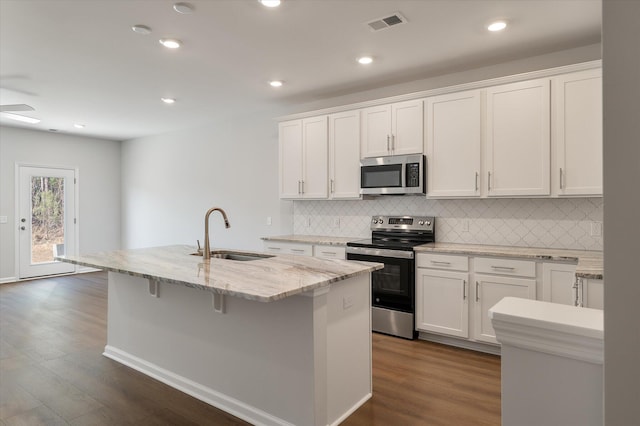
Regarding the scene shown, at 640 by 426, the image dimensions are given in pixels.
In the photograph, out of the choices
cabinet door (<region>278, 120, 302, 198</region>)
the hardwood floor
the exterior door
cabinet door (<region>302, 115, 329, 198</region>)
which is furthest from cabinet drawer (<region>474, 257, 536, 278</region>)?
the exterior door

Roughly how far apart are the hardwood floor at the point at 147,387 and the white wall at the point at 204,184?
2.44 meters

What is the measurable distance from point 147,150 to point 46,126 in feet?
5.29

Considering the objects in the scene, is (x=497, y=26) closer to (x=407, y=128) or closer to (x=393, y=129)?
(x=407, y=128)

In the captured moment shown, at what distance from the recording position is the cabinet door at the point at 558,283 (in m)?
3.00

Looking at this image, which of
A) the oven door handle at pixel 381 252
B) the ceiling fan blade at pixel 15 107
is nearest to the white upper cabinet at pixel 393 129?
the oven door handle at pixel 381 252

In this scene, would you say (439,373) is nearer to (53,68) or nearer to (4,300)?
(53,68)

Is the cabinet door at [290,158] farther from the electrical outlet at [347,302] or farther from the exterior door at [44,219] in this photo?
the exterior door at [44,219]

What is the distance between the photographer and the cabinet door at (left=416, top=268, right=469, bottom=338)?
137 inches

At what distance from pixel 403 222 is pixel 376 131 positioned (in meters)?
1.03

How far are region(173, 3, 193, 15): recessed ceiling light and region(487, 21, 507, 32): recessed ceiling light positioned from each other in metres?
2.20

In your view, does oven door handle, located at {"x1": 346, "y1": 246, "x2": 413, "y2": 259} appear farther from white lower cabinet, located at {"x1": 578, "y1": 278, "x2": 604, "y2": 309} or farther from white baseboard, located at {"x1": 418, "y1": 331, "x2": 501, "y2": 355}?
white lower cabinet, located at {"x1": 578, "y1": 278, "x2": 604, "y2": 309}

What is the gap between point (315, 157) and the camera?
4625 millimetres

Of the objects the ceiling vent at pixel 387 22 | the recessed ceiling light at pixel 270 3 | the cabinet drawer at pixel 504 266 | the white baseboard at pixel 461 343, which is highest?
the ceiling vent at pixel 387 22

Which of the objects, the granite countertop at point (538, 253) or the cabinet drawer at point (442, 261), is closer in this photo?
the granite countertop at point (538, 253)
